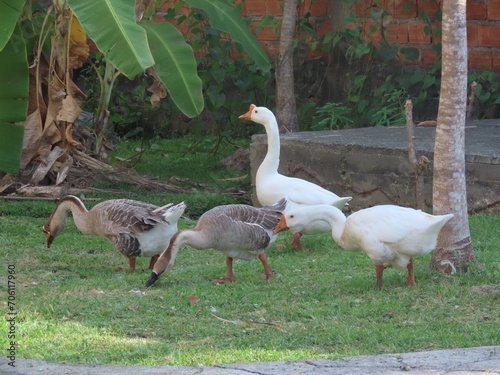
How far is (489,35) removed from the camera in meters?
9.77

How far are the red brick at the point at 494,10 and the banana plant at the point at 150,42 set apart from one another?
285cm

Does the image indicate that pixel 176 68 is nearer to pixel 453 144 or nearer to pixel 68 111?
pixel 68 111

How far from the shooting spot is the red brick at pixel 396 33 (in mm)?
10586

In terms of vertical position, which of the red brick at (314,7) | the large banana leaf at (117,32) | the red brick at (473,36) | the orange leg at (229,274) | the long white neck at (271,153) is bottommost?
the orange leg at (229,274)

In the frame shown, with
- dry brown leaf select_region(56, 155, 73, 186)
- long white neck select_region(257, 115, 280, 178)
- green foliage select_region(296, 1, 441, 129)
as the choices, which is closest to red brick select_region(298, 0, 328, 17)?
green foliage select_region(296, 1, 441, 129)

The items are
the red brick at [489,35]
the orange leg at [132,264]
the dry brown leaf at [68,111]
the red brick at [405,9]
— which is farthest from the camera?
the red brick at [405,9]

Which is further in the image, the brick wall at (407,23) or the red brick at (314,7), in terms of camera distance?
the red brick at (314,7)

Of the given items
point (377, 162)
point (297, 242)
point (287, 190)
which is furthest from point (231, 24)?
point (297, 242)

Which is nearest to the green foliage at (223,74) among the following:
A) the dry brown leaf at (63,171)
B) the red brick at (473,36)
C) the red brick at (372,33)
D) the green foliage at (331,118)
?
the green foliage at (331,118)

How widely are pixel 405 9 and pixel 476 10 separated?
97cm

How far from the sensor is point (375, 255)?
527cm

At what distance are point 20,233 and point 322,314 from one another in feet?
11.9

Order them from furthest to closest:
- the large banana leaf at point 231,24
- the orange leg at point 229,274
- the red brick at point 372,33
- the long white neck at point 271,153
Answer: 1. the red brick at point 372,33
2. the large banana leaf at point 231,24
3. the long white neck at point 271,153
4. the orange leg at point 229,274

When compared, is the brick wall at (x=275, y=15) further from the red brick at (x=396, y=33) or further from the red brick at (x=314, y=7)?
the red brick at (x=396, y=33)
